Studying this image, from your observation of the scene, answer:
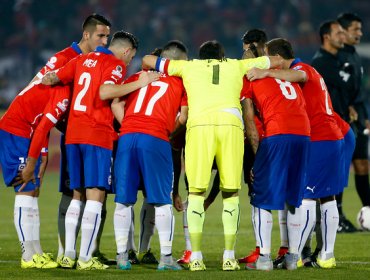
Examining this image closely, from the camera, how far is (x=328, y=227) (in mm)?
8273

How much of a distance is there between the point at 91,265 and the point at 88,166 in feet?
2.83

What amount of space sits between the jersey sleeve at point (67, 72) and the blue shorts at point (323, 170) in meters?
2.28

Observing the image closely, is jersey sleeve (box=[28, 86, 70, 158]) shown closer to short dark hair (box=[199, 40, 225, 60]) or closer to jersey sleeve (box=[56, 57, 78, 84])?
jersey sleeve (box=[56, 57, 78, 84])

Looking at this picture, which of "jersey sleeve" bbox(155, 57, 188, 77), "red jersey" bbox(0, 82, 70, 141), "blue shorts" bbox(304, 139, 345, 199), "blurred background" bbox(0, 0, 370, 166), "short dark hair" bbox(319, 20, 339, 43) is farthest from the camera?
"blurred background" bbox(0, 0, 370, 166)

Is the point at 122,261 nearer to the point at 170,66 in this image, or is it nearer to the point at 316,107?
the point at 170,66

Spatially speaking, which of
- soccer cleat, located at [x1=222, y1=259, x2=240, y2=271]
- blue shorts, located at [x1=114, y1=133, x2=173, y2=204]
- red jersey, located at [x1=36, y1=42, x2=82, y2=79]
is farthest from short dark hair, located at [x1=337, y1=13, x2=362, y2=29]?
soccer cleat, located at [x1=222, y1=259, x2=240, y2=271]

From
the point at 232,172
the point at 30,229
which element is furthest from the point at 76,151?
the point at 232,172

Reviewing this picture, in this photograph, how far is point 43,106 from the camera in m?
8.23

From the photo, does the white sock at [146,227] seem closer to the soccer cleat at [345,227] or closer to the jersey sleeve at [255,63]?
the jersey sleeve at [255,63]

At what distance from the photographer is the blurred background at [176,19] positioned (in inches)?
1013

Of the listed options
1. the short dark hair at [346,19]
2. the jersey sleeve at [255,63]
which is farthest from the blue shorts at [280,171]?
the short dark hair at [346,19]

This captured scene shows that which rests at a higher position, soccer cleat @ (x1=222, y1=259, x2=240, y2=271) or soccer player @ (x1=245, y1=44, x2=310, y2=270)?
soccer player @ (x1=245, y1=44, x2=310, y2=270)

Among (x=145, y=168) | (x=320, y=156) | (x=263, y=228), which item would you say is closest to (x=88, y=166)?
(x=145, y=168)

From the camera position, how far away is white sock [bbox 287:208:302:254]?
7973 mm
